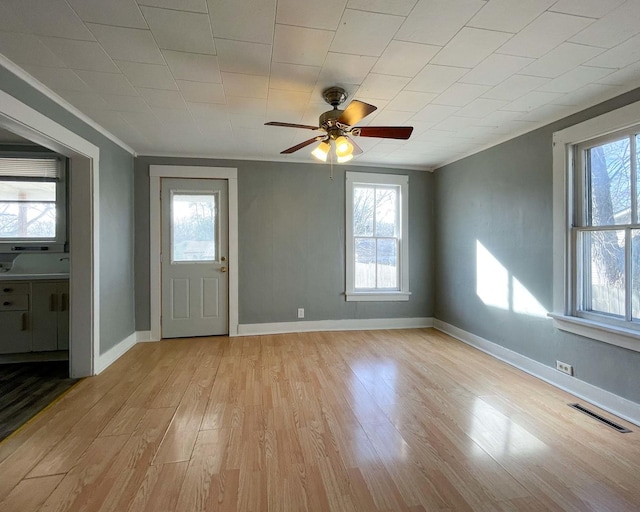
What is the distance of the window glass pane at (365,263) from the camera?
14.9 feet

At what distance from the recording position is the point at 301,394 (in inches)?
Answer: 100.0

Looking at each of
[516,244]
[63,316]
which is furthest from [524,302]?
[63,316]

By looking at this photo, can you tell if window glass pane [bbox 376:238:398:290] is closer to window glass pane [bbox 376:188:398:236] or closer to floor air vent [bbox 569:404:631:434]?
window glass pane [bbox 376:188:398:236]

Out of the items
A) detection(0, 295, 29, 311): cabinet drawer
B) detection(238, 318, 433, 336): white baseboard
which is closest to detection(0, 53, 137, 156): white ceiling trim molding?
detection(0, 295, 29, 311): cabinet drawer

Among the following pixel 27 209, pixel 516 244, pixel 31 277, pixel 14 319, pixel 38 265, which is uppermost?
pixel 27 209

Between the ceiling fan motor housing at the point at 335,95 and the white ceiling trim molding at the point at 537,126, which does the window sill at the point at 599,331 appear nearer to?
the white ceiling trim molding at the point at 537,126

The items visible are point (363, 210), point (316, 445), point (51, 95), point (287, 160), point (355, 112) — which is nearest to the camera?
point (316, 445)

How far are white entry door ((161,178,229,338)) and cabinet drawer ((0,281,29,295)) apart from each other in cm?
131

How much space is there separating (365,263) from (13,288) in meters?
4.12

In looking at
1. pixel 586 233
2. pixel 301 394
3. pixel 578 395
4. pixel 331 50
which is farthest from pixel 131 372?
pixel 586 233

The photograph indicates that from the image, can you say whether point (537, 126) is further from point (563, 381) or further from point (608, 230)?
point (563, 381)

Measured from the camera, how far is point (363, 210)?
455 cm

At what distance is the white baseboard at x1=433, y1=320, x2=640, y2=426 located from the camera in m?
2.23

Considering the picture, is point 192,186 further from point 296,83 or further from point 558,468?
point 558,468
